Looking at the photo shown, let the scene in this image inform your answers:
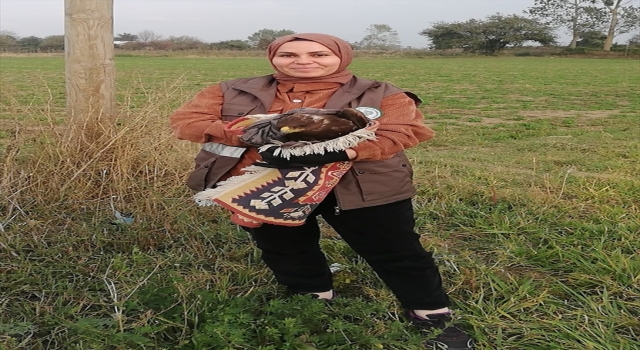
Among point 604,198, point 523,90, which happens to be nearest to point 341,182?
point 604,198

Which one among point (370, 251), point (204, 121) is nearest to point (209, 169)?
point (204, 121)

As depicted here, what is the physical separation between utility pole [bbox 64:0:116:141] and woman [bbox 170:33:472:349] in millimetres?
1907

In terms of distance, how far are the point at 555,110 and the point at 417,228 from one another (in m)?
10.5

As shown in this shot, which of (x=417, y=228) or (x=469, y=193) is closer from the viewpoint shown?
(x=417, y=228)

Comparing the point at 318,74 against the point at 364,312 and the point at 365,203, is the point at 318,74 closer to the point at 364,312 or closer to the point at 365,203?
the point at 365,203

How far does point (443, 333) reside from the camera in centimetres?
233

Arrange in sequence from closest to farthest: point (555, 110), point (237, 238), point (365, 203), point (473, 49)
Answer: point (365, 203) < point (237, 238) < point (555, 110) < point (473, 49)

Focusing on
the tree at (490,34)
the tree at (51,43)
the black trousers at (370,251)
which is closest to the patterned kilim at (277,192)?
the black trousers at (370,251)

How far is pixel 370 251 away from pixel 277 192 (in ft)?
1.55

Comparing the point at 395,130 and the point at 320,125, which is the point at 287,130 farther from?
the point at 395,130

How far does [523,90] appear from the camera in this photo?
738 inches

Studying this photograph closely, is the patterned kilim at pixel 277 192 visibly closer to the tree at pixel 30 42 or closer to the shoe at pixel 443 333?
the shoe at pixel 443 333

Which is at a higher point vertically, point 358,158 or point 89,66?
point 89,66

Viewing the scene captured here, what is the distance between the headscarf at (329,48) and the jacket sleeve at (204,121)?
0.25m
